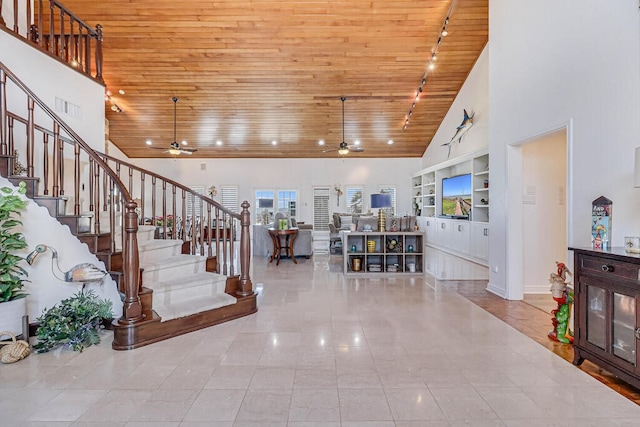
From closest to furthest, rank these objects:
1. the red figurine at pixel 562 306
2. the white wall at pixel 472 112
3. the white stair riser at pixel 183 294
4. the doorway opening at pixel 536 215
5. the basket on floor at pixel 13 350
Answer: the basket on floor at pixel 13 350, the red figurine at pixel 562 306, the white stair riser at pixel 183 294, the doorway opening at pixel 536 215, the white wall at pixel 472 112

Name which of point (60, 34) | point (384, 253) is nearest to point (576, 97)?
point (384, 253)

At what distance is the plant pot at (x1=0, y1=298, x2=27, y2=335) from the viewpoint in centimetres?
291

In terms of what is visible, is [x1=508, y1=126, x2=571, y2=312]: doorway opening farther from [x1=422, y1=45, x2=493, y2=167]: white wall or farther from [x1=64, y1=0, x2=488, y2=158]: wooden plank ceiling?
[x1=64, y1=0, x2=488, y2=158]: wooden plank ceiling

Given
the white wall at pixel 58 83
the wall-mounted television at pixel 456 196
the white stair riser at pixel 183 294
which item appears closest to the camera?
the white stair riser at pixel 183 294

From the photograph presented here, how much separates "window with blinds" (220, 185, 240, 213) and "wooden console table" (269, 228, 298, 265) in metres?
4.24

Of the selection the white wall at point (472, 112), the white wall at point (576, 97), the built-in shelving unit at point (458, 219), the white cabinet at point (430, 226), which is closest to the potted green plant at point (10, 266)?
the white wall at point (576, 97)

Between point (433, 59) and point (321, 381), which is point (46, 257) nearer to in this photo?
point (321, 381)

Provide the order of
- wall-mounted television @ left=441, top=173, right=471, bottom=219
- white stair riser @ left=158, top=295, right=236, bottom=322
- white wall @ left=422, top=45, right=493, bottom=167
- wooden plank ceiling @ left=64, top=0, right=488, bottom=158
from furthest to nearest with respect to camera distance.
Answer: wall-mounted television @ left=441, top=173, right=471, bottom=219, white wall @ left=422, top=45, right=493, bottom=167, wooden plank ceiling @ left=64, top=0, right=488, bottom=158, white stair riser @ left=158, top=295, right=236, bottom=322

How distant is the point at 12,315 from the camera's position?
297 centimetres

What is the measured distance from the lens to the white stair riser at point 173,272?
3.77m

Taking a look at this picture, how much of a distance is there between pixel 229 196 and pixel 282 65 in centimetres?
597

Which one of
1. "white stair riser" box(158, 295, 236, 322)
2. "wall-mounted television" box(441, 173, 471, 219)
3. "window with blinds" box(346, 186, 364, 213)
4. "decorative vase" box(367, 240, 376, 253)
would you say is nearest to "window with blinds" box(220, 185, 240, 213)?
"window with blinds" box(346, 186, 364, 213)

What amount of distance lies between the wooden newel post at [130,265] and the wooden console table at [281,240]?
4.65 meters

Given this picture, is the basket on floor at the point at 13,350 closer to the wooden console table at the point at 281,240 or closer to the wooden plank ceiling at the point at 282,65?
the wooden console table at the point at 281,240
